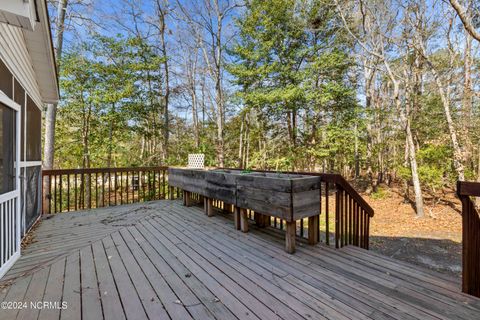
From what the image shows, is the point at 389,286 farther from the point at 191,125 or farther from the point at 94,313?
the point at 191,125

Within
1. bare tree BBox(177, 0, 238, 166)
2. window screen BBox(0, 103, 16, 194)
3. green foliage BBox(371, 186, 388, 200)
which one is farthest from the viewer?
green foliage BBox(371, 186, 388, 200)

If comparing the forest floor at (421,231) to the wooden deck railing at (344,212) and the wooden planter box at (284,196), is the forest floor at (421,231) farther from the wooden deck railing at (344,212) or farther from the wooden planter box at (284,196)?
the wooden planter box at (284,196)

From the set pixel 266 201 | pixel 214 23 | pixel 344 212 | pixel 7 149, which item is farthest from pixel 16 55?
pixel 214 23

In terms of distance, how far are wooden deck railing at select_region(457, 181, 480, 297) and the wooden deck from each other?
13 centimetres

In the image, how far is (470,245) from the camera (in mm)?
1749

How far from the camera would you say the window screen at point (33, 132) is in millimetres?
3385

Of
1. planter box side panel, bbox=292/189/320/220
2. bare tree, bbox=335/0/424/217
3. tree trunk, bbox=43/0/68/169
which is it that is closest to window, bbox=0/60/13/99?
planter box side panel, bbox=292/189/320/220

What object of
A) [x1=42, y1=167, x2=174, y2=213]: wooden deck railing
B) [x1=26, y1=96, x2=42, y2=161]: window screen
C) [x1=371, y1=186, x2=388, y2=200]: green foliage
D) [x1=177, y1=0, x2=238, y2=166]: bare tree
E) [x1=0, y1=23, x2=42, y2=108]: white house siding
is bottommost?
[x1=371, y1=186, x2=388, y2=200]: green foliage

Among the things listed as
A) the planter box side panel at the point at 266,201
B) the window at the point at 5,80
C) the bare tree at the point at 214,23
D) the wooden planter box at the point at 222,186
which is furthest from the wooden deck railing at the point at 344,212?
the bare tree at the point at 214,23

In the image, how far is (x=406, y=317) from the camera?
1476mm

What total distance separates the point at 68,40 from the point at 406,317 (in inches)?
366

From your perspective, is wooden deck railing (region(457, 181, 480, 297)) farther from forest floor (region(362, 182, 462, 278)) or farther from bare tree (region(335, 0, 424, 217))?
bare tree (region(335, 0, 424, 217))

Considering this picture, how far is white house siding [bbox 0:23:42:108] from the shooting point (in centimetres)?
231

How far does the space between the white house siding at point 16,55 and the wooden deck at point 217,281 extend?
220cm
